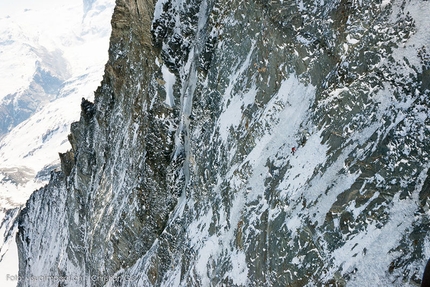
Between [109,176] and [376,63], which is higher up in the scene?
[109,176]

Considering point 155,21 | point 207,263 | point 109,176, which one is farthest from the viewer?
point 109,176

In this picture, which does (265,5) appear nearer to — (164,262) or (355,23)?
(355,23)

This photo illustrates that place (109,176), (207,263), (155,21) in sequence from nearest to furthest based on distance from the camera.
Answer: (207,263) → (155,21) → (109,176)

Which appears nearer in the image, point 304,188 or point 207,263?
point 304,188

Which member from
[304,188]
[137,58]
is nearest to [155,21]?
[137,58]

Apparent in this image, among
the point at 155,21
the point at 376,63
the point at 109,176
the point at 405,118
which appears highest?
the point at 155,21

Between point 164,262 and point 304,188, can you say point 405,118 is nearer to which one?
point 304,188

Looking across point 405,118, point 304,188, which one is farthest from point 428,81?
point 304,188
